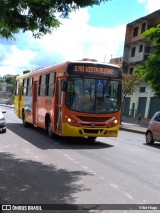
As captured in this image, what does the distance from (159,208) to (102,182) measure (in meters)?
2.04

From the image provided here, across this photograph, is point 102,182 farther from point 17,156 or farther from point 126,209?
point 17,156

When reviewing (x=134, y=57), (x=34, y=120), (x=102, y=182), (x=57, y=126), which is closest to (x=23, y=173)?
(x=102, y=182)

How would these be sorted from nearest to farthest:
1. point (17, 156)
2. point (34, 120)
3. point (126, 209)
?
point (126, 209)
point (17, 156)
point (34, 120)

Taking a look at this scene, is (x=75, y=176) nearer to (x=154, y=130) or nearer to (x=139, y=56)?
(x=154, y=130)

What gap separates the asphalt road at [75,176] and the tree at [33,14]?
3239 mm

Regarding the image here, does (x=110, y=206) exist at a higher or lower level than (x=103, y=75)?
lower

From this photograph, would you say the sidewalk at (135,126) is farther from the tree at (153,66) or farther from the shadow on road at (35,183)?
the shadow on road at (35,183)

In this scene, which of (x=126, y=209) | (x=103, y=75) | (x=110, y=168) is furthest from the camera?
(x=103, y=75)

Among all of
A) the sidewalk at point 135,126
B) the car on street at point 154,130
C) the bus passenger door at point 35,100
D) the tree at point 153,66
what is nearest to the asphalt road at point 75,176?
the car on street at point 154,130

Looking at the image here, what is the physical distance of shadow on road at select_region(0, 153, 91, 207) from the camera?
22.4 ft

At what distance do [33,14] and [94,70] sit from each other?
707 centimetres

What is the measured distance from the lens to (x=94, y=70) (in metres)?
15.6

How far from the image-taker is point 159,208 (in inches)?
259

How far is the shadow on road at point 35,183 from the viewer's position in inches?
269
